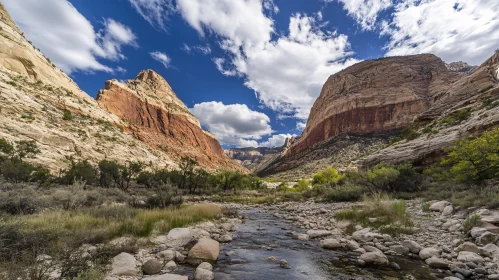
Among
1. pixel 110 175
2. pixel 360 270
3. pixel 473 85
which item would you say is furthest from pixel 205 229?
pixel 473 85

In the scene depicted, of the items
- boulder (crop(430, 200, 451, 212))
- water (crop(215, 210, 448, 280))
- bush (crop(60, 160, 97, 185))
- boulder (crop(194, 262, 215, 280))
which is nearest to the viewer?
boulder (crop(194, 262, 215, 280))

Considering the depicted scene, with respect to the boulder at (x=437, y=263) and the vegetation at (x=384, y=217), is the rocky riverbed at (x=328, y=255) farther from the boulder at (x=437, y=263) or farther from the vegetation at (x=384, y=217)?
the vegetation at (x=384, y=217)

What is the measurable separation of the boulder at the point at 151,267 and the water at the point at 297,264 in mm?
1624

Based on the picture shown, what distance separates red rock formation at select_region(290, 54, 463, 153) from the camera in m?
122

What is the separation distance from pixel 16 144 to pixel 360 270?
48528 mm

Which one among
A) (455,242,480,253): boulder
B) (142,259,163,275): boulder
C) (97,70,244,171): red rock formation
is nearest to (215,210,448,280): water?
(455,242,480,253): boulder

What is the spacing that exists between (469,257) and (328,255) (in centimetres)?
403

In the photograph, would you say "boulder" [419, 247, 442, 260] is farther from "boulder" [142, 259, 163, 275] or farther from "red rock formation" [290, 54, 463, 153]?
"red rock formation" [290, 54, 463, 153]

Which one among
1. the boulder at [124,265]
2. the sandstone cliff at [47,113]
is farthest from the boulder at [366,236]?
the sandstone cliff at [47,113]

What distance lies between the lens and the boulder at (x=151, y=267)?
6.28 meters

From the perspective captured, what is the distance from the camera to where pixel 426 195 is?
57.1 ft

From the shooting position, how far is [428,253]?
25.2 feet

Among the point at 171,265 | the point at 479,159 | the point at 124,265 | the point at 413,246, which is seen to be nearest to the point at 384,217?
the point at 413,246

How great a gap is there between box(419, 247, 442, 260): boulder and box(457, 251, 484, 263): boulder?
616mm
